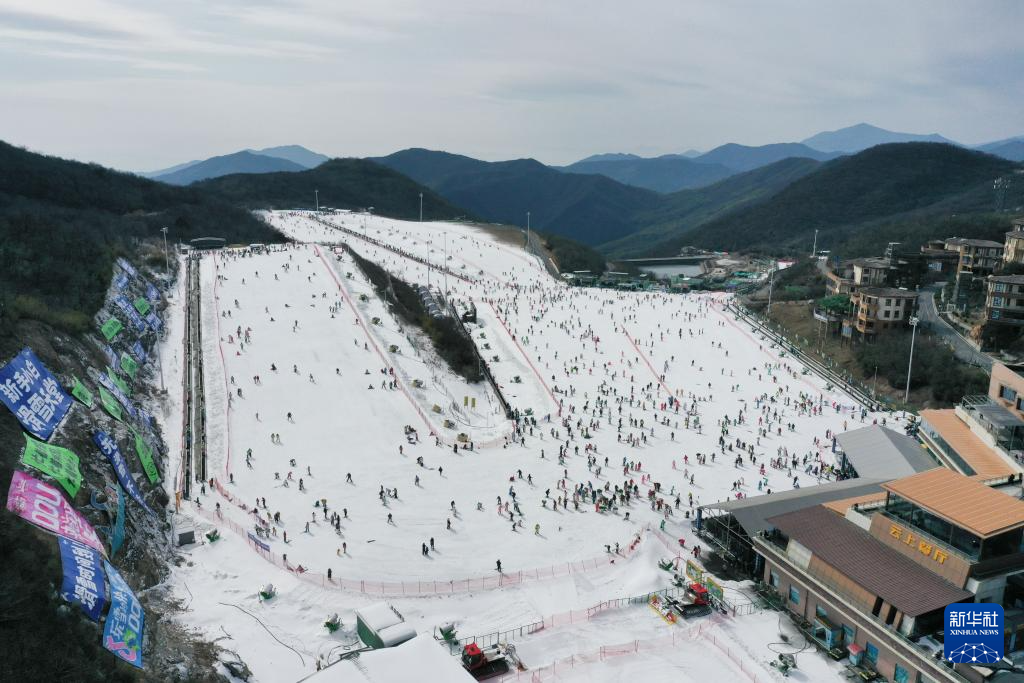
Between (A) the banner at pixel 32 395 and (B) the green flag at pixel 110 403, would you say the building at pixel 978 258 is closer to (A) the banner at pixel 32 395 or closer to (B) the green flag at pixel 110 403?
(B) the green flag at pixel 110 403

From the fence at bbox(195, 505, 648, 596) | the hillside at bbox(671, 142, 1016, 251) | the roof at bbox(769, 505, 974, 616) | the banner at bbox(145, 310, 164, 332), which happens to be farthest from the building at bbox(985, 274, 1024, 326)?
the hillside at bbox(671, 142, 1016, 251)

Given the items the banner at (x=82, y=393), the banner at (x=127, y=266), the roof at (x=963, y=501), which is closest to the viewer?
the roof at (x=963, y=501)

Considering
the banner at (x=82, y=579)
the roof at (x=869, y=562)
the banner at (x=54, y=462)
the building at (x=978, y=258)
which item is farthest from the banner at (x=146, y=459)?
the building at (x=978, y=258)

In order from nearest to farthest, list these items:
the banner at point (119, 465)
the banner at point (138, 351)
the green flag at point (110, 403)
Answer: the banner at point (119, 465), the green flag at point (110, 403), the banner at point (138, 351)

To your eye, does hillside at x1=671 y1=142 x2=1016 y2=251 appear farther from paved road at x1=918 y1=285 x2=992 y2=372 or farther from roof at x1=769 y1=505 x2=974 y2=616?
roof at x1=769 y1=505 x2=974 y2=616

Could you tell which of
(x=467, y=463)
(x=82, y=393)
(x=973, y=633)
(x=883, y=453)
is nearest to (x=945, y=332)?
(x=883, y=453)

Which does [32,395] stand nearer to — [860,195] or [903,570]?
[903,570]
